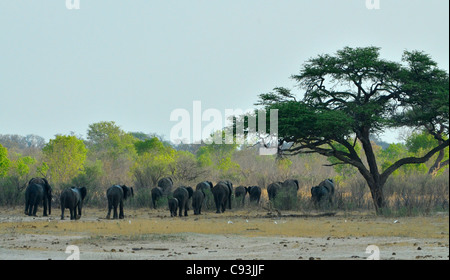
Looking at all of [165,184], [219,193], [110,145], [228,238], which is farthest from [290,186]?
[110,145]

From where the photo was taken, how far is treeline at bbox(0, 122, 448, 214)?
1347 inches

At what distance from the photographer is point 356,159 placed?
29.3 m

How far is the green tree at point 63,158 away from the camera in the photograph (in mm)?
52500

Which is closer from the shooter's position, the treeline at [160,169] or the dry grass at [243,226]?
the dry grass at [243,226]

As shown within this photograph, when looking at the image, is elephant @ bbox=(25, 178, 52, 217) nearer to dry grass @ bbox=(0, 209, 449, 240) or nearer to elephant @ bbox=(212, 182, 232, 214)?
dry grass @ bbox=(0, 209, 449, 240)

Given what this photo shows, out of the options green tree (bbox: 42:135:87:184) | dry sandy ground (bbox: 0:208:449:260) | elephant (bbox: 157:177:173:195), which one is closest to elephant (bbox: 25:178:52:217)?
dry sandy ground (bbox: 0:208:449:260)

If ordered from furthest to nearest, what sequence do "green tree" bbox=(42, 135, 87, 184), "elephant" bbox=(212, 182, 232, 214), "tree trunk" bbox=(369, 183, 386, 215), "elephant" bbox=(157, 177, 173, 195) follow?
1. "green tree" bbox=(42, 135, 87, 184)
2. "elephant" bbox=(157, 177, 173, 195)
3. "elephant" bbox=(212, 182, 232, 214)
4. "tree trunk" bbox=(369, 183, 386, 215)

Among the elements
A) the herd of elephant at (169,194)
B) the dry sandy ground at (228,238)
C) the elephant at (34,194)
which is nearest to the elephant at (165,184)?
the herd of elephant at (169,194)

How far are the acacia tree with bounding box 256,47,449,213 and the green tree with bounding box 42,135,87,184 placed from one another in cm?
2583

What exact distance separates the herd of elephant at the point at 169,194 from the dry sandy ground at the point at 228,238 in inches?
32.1

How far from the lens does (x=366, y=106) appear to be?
28.7 meters

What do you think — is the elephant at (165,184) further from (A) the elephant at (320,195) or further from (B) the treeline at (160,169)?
(A) the elephant at (320,195)

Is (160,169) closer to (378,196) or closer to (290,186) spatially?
(290,186)

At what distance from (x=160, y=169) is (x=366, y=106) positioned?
16.1 metres
